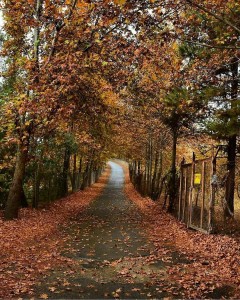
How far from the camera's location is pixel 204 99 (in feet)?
42.8

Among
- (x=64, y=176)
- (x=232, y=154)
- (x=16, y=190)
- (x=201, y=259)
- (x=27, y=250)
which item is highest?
(x=232, y=154)

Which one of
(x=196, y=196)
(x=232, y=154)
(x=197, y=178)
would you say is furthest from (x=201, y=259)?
(x=232, y=154)

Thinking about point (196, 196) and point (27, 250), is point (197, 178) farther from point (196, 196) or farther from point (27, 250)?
point (27, 250)

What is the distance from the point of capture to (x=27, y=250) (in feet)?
31.8

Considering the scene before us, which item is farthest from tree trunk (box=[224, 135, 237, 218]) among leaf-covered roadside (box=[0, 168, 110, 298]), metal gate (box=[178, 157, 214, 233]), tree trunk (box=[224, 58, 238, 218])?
leaf-covered roadside (box=[0, 168, 110, 298])

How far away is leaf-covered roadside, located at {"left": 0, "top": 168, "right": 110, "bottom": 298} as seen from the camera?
698cm

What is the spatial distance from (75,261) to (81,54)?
6.53 metres

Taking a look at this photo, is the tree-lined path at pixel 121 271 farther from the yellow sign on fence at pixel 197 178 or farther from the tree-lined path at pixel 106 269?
the yellow sign on fence at pixel 197 178

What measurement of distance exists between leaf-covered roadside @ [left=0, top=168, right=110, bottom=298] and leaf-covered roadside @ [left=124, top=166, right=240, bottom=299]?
9.22 feet

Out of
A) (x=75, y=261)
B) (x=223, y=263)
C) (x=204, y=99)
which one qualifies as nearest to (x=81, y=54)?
(x=204, y=99)

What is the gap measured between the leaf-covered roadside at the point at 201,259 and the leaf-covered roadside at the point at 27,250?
281cm

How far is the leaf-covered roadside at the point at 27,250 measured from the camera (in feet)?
22.9

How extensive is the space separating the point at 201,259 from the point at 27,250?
4503 millimetres

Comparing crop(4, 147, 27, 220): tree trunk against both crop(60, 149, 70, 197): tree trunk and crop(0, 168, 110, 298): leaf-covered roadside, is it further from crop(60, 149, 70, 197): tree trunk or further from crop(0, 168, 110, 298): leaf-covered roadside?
crop(60, 149, 70, 197): tree trunk
